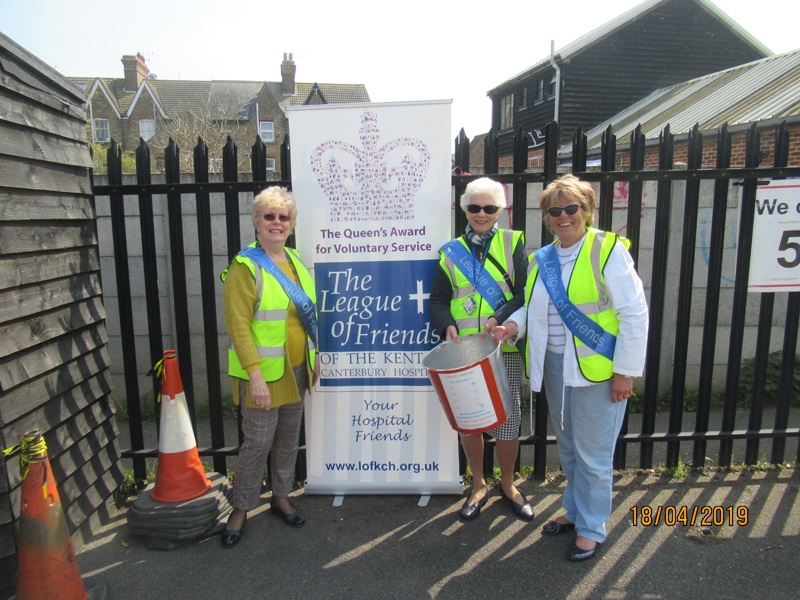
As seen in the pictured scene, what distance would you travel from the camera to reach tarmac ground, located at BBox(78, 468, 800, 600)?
2.58 m

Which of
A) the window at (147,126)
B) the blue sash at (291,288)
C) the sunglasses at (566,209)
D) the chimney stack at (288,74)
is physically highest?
the chimney stack at (288,74)

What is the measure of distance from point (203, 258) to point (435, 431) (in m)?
1.73

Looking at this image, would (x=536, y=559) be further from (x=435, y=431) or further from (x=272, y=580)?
(x=272, y=580)

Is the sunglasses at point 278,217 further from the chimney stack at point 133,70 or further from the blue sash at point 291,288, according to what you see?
the chimney stack at point 133,70

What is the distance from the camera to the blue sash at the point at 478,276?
2.96 metres

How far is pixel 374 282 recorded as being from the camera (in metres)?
3.27

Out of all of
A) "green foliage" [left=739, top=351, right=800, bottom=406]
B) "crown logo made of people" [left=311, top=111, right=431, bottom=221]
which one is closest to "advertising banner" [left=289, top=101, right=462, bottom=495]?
"crown logo made of people" [left=311, top=111, right=431, bottom=221]

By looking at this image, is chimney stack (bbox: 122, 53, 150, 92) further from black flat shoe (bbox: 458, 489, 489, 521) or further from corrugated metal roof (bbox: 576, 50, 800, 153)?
black flat shoe (bbox: 458, 489, 489, 521)

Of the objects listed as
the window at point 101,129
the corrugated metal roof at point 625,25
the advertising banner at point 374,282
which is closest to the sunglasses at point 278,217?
the advertising banner at point 374,282

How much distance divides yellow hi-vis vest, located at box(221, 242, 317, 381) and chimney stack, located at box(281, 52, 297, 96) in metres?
39.2

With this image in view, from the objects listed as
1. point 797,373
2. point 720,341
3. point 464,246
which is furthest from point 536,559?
point 797,373

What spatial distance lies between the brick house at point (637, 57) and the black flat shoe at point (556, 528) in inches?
674

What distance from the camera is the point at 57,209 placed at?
9.31 feet
